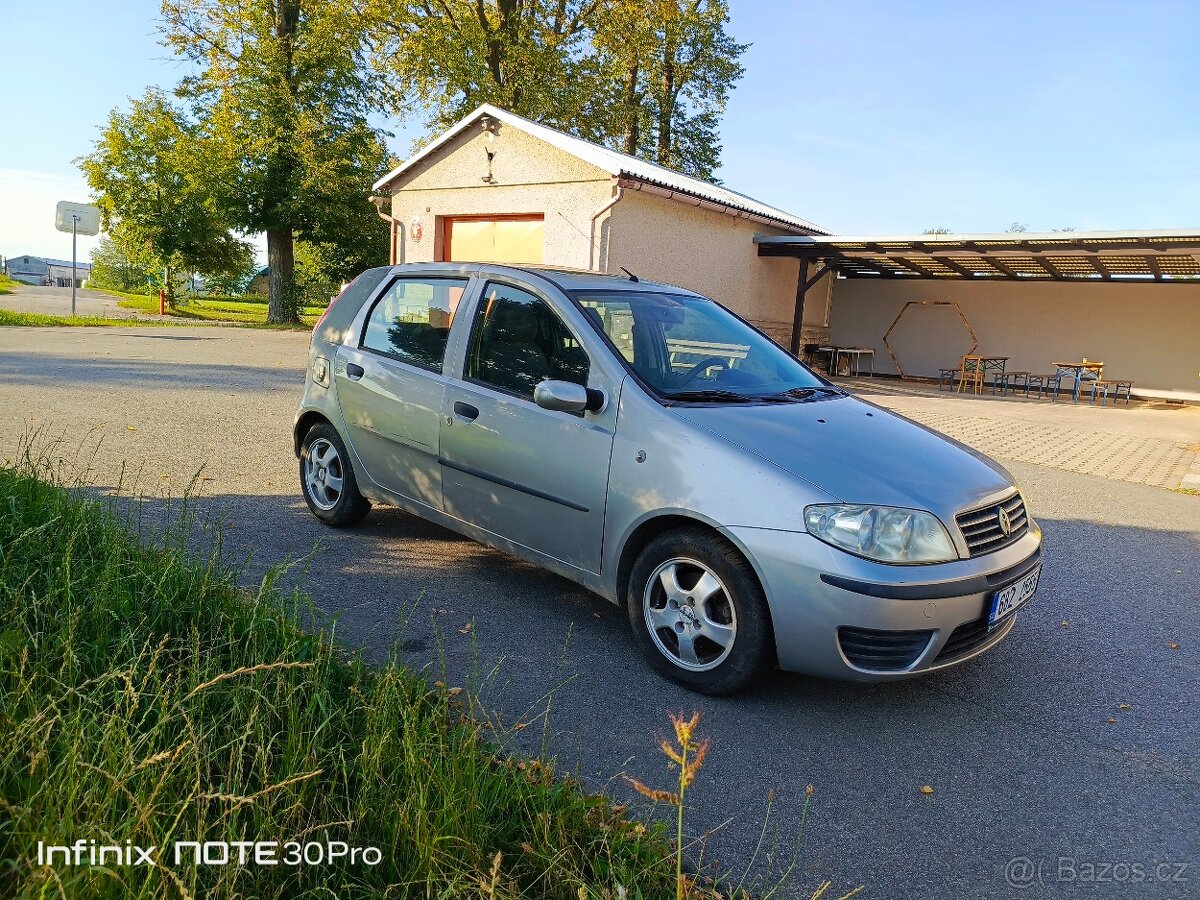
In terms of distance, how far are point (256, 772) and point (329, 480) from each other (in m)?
3.28

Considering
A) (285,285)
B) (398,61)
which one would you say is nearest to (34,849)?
(285,285)

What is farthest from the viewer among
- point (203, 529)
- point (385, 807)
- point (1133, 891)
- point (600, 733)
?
point (203, 529)

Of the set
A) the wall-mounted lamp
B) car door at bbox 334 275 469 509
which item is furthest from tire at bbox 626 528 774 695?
the wall-mounted lamp

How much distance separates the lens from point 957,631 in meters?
3.27

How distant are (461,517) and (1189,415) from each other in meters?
18.0

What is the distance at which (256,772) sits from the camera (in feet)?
7.53

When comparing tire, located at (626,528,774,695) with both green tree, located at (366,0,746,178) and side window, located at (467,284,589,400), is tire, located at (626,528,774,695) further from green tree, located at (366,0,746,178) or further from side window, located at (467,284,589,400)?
green tree, located at (366,0,746,178)

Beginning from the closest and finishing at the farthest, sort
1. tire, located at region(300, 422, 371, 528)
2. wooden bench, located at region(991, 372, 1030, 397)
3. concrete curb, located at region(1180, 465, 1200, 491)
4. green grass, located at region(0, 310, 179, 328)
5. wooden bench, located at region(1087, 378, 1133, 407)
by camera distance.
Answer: tire, located at region(300, 422, 371, 528), concrete curb, located at region(1180, 465, 1200, 491), wooden bench, located at region(1087, 378, 1133, 407), wooden bench, located at region(991, 372, 1030, 397), green grass, located at region(0, 310, 179, 328)

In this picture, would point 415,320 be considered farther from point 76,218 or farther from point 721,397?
point 76,218

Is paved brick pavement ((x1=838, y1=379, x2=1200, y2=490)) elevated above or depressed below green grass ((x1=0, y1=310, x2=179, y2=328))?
below

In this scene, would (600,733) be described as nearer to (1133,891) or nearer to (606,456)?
(606,456)

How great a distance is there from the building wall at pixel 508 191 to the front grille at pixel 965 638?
1371 cm

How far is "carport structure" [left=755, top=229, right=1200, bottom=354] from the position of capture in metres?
15.5

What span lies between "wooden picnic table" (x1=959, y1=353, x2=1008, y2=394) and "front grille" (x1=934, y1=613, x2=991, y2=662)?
17.6m
